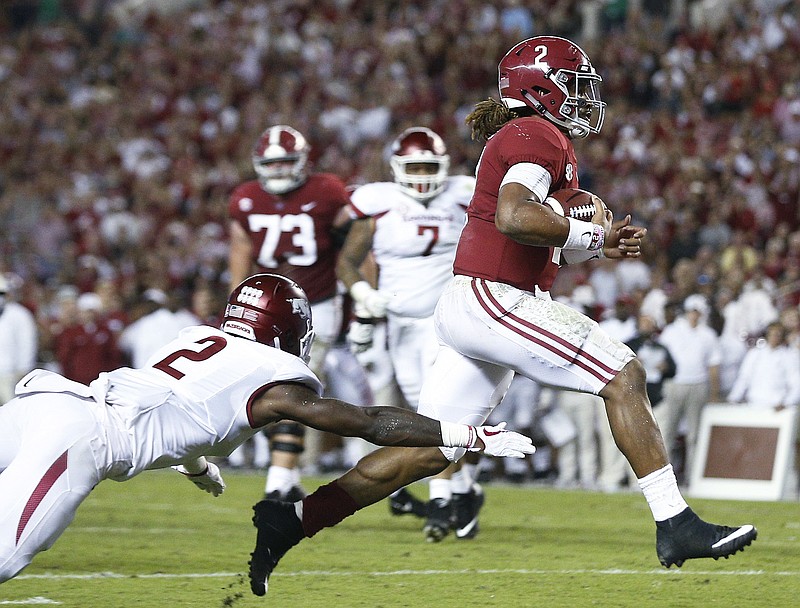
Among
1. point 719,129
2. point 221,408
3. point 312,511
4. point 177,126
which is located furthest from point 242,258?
point 177,126

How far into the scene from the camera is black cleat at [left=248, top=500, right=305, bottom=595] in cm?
447

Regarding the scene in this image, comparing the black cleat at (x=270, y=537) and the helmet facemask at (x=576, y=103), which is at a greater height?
the helmet facemask at (x=576, y=103)

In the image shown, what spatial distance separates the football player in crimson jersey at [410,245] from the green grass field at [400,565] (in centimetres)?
91

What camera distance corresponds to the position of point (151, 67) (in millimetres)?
18719

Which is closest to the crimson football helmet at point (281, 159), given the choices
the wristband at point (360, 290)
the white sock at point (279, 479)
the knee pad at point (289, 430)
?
the wristband at point (360, 290)

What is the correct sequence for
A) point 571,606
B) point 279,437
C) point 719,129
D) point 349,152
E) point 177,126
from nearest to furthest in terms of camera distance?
point 571,606, point 279,437, point 719,129, point 349,152, point 177,126

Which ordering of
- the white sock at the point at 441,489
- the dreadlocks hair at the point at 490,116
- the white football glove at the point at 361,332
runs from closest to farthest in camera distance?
the dreadlocks hair at the point at 490,116 < the white sock at the point at 441,489 < the white football glove at the point at 361,332

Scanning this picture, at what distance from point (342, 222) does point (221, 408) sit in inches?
148

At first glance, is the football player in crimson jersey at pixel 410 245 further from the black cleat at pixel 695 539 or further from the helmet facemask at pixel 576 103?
the black cleat at pixel 695 539

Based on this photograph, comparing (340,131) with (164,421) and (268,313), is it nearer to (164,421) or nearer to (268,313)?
(268,313)

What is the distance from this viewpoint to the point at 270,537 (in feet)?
14.9

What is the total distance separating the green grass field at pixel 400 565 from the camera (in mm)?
4680

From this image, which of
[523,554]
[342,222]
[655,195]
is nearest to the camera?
[523,554]

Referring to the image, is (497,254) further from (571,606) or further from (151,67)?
(151,67)
